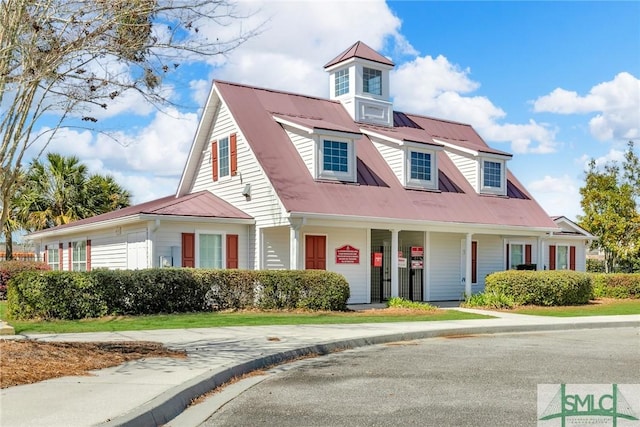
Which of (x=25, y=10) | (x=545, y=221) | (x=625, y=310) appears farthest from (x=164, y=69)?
(x=545, y=221)

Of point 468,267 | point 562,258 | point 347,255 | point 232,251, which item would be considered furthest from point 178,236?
point 562,258

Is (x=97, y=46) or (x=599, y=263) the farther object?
(x=599, y=263)

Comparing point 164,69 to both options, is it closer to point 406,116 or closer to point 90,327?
point 90,327

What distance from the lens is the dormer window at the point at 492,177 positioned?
28.5m

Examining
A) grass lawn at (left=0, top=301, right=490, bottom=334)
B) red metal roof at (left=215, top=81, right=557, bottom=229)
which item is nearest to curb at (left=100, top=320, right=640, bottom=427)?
grass lawn at (left=0, top=301, right=490, bottom=334)

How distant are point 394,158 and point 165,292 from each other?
10791 millimetres

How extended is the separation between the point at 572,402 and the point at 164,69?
7156mm

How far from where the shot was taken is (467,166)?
28.8 m

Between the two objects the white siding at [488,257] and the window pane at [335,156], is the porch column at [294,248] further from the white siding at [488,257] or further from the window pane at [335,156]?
the white siding at [488,257]

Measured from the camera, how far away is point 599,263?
4447cm

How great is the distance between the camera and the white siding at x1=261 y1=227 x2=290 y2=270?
75.7 feet

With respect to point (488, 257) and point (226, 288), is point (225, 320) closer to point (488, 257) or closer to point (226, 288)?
point (226, 288)

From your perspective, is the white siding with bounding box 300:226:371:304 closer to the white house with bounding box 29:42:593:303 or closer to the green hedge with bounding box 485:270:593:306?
the white house with bounding box 29:42:593:303

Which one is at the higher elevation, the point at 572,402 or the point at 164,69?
the point at 164,69
